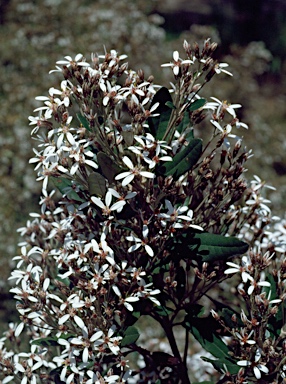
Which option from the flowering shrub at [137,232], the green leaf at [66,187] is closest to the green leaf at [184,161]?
the flowering shrub at [137,232]

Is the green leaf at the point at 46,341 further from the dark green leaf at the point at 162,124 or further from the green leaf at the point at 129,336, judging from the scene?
the dark green leaf at the point at 162,124

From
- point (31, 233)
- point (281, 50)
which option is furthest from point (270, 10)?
point (31, 233)

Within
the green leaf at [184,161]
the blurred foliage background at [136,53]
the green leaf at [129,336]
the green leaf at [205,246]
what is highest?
the blurred foliage background at [136,53]

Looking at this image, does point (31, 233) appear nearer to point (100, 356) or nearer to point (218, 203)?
point (100, 356)

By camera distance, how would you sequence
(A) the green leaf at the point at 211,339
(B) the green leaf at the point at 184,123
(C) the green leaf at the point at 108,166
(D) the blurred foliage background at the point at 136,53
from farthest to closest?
1. (D) the blurred foliage background at the point at 136,53
2. (B) the green leaf at the point at 184,123
3. (A) the green leaf at the point at 211,339
4. (C) the green leaf at the point at 108,166

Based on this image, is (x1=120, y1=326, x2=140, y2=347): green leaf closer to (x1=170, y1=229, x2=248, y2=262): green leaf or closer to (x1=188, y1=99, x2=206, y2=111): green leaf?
(x1=170, y1=229, x2=248, y2=262): green leaf

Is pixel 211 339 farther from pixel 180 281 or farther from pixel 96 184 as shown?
pixel 96 184

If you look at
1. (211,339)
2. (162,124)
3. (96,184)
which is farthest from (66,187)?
(211,339)
